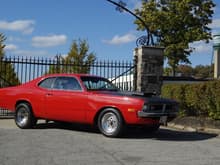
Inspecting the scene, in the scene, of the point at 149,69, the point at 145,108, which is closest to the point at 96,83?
the point at 145,108

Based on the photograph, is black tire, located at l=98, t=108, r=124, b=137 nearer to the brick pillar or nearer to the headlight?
the headlight

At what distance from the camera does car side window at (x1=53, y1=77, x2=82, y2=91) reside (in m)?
11.4

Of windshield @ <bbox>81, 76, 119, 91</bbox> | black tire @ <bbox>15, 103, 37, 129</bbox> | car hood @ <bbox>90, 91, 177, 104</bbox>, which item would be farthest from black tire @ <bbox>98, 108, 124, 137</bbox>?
black tire @ <bbox>15, 103, 37, 129</bbox>

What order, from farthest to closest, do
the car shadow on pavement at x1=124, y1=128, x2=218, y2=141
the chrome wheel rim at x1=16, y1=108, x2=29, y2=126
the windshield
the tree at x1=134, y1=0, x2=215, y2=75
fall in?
the tree at x1=134, y1=0, x2=215, y2=75 → the chrome wheel rim at x1=16, y1=108, x2=29, y2=126 → the windshield → the car shadow on pavement at x1=124, y1=128, x2=218, y2=141

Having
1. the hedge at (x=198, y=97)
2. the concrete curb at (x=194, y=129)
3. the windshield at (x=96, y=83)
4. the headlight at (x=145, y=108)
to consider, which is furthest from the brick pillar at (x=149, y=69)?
the headlight at (x=145, y=108)

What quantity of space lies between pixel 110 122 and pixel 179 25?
2262 cm

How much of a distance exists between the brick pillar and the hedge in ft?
2.85

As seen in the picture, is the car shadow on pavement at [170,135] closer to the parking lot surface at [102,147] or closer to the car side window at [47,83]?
the parking lot surface at [102,147]

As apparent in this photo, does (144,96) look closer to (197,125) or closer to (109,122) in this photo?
(109,122)

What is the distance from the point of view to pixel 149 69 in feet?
52.3

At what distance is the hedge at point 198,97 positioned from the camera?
1253 centimetres

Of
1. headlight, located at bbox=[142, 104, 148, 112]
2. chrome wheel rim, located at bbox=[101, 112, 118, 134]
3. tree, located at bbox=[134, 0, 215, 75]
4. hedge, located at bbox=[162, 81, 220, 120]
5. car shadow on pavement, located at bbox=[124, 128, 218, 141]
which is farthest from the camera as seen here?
tree, located at bbox=[134, 0, 215, 75]

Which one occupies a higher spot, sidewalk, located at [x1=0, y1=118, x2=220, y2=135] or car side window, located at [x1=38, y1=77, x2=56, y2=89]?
car side window, located at [x1=38, y1=77, x2=56, y2=89]

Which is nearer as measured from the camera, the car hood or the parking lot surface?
the parking lot surface
